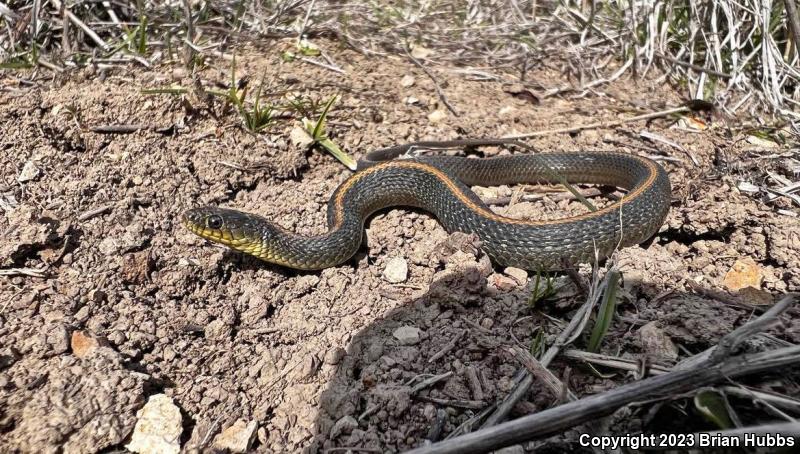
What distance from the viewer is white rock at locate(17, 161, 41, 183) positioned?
5.02 m

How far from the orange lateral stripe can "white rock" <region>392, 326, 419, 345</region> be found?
141 centimetres

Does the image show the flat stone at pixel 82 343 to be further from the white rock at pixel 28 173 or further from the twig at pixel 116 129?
the twig at pixel 116 129

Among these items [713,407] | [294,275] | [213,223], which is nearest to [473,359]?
[713,407]

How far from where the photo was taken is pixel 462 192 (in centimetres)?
532

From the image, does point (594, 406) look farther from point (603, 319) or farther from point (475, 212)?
point (475, 212)

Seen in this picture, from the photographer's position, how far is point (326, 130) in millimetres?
6043

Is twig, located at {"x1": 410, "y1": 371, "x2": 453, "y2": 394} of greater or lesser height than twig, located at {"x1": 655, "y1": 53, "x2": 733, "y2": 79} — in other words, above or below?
below

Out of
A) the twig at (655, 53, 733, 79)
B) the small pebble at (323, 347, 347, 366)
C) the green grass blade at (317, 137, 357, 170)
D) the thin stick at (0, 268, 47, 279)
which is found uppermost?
the twig at (655, 53, 733, 79)

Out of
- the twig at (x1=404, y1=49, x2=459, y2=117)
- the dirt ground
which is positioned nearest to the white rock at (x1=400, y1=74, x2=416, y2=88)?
the dirt ground

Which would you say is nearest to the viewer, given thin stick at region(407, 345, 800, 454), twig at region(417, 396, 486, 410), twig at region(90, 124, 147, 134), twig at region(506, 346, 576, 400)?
thin stick at region(407, 345, 800, 454)

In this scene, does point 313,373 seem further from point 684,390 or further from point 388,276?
point 684,390

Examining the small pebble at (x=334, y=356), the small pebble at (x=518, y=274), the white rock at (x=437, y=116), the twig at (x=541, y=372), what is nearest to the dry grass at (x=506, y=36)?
the white rock at (x=437, y=116)

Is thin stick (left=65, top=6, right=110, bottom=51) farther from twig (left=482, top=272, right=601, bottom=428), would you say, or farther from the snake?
twig (left=482, top=272, right=601, bottom=428)

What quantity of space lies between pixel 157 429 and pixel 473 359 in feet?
7.08
